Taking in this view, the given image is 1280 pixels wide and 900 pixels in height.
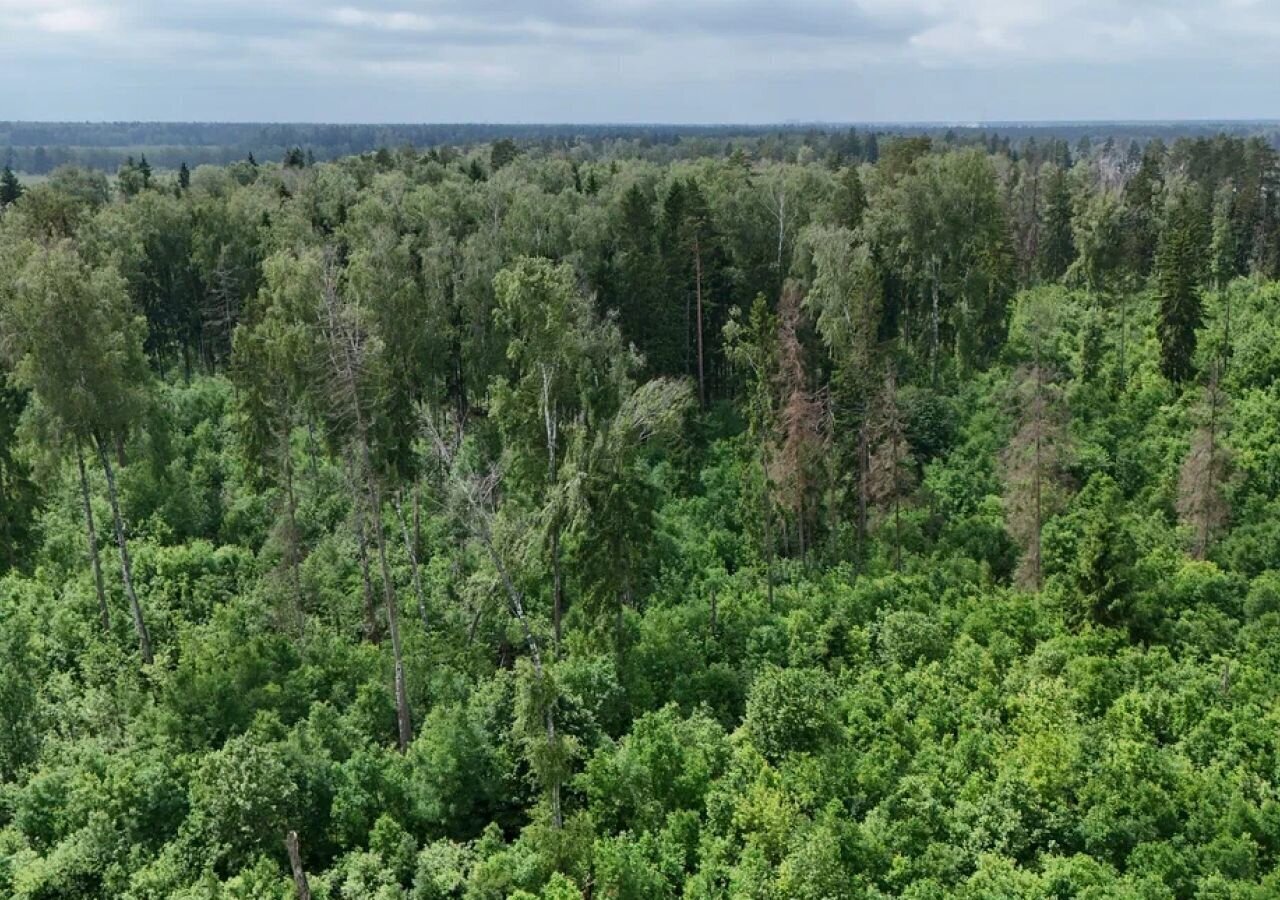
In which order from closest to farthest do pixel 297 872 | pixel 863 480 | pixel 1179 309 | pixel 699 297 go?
pixel 297 872, pixel 863 480, pixel 1179 309, pixel 699 297

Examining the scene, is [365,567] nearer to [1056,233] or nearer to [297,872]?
[297,872]

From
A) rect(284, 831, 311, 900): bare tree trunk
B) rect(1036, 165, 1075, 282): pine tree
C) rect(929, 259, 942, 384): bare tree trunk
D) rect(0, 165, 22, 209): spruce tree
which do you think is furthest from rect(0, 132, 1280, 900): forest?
rect(1036, 165, 1075, 282): pine tree

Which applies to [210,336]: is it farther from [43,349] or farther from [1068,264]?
[1068,264]

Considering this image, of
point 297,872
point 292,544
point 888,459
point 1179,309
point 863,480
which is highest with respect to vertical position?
point 1179,309

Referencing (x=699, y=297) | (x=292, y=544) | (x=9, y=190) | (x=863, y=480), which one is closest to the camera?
(x=292, y=544)

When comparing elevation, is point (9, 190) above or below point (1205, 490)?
above

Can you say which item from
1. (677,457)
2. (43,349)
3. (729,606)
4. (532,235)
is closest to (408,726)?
(729,606)

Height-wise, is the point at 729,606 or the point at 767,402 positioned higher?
the point at 767,402

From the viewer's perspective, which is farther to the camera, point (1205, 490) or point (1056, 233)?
point (1056, 233)

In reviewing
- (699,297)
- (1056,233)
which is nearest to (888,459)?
(699,297)
